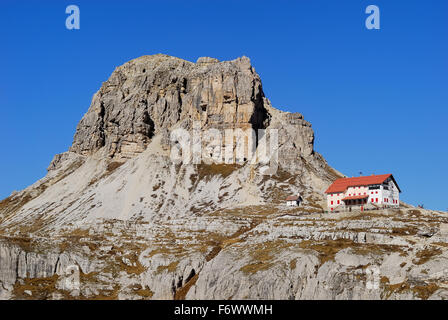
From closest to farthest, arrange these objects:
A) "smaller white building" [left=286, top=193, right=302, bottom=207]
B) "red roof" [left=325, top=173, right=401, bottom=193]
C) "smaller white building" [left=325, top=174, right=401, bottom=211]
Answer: "smaller white building" [left=325, top=174, right=401, bottom=211] → "red roof" [left=325, top=173, right=401, bottom=193] → "smaller white building" [left=286, top=193, right=302, bottom=207]

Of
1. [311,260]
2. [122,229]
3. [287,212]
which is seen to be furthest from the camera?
[287,212]

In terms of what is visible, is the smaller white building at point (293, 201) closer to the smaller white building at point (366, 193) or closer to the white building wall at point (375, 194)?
the white building wall at point (375, 194)

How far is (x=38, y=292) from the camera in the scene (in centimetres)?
12631

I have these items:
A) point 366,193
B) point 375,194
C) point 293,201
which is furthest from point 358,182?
point 293,201

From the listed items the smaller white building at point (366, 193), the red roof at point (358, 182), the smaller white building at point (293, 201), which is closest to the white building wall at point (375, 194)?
the smaller white building at point (366, 193)

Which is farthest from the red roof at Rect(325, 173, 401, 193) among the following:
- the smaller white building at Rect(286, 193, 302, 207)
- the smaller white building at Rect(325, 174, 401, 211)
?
the smaller white building at Rect(286, 193, 302, 207)

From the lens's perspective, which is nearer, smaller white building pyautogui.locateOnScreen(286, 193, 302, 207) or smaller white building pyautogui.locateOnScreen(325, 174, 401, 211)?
smaller white building pyautogui.locateOnScreen(325, 174, 401, 211)

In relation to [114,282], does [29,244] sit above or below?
above

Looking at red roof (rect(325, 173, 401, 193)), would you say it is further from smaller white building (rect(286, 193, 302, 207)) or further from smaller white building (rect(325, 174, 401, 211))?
smaller white building (rect(286, 193, 302, 207))

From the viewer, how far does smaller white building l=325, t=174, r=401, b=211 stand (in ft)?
543

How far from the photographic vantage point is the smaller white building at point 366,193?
165375 millimetres
